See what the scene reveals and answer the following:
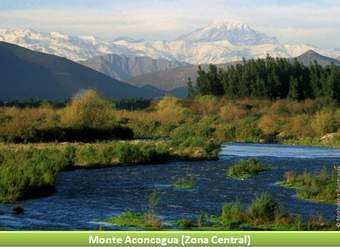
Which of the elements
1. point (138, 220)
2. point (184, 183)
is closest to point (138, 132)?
point (184, 183)

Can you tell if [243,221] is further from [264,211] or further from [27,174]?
[27,174]

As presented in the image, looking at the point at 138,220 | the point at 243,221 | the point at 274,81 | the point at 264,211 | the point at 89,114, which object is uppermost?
the point at 264,211

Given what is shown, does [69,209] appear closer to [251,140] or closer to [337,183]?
Answer: [337,183]

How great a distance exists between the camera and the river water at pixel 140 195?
97.9ft

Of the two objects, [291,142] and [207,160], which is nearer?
[207,160]

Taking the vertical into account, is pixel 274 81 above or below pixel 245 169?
below

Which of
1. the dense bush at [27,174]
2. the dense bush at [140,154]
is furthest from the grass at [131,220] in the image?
the dense bush at [140,154]

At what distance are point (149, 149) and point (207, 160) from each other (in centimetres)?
579

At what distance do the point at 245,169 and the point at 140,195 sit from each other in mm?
14161

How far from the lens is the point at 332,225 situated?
89.5ft

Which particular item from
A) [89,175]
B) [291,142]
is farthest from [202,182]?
[291,142]

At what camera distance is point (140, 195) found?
38656mm

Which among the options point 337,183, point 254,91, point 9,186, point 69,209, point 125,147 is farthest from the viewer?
point 254,91

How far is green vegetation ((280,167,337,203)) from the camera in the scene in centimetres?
3761
